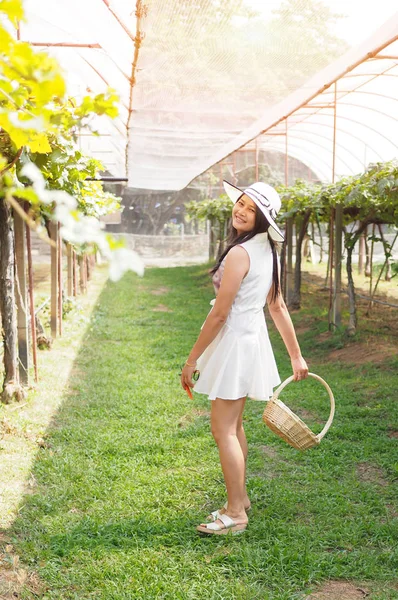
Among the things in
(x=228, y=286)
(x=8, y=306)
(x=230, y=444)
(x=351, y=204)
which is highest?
(x=351, y=204)

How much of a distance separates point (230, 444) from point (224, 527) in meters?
0.37

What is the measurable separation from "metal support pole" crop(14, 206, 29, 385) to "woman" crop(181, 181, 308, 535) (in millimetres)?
2355

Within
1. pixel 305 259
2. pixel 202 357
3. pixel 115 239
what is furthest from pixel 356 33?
pixel 305 259

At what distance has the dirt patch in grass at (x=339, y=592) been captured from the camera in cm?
260

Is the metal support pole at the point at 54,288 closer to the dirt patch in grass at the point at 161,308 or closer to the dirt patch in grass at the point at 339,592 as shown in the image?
the dirt patch in grass at the point at 161,308

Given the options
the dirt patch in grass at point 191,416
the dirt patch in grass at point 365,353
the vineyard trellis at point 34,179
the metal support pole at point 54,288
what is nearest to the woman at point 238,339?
the vineyard trellis at point 34,179

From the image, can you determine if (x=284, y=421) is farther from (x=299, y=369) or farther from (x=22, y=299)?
(x=22, y=299)

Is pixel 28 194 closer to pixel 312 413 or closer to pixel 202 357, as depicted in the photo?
pixel 202 357

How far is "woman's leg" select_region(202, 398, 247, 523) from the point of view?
117 inches

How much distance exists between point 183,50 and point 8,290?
75.8 inches

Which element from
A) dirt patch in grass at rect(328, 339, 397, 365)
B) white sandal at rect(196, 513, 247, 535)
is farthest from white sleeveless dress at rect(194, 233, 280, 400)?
dirt patch in grass at rect(328, 339, 397, 365)

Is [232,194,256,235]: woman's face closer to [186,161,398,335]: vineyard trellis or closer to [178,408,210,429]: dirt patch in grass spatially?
[178,408,210,429]: dirt patch in grass

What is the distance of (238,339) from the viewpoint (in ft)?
9.77

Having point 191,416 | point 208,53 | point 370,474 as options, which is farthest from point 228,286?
point 191,416
